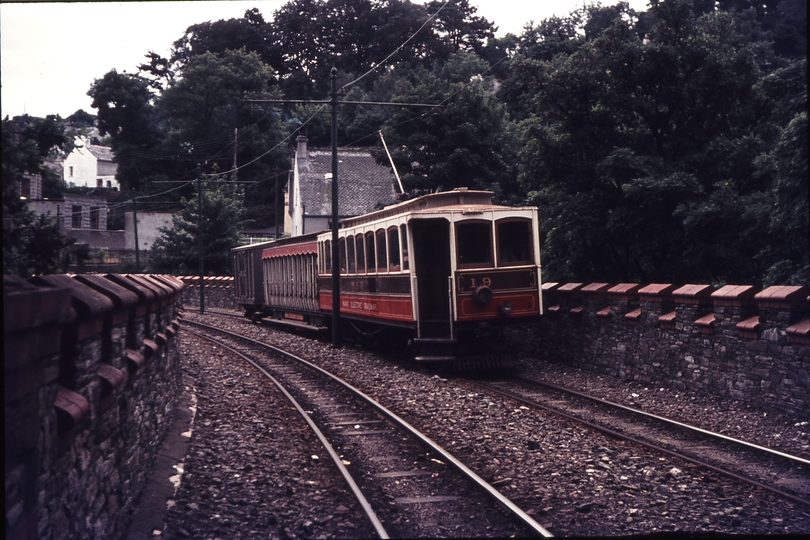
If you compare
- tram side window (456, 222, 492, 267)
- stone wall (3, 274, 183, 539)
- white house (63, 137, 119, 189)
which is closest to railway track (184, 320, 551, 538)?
stone wall (3, 274, 183, 539)

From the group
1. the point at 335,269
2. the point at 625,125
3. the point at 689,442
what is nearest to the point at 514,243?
the point at 625,125

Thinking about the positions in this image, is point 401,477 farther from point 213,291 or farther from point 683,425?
→ point 213,291

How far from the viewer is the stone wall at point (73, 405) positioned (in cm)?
307

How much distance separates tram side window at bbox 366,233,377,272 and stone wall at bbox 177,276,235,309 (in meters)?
23.9

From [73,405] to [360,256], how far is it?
13.4m

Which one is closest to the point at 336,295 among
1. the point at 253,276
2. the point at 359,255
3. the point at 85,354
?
the point at 359,255

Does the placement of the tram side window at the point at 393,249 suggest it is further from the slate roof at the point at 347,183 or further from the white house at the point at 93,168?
the slate roof at the point at 347,183

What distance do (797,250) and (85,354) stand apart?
9.83 metres

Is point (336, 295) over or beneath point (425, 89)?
beneath

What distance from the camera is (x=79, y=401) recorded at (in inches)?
147

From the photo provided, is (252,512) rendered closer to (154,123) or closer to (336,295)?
(336,295)

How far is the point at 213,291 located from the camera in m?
40.2

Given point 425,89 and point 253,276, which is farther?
point 253,276

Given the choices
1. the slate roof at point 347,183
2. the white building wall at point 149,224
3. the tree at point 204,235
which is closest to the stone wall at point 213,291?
the tree at point 204,235
